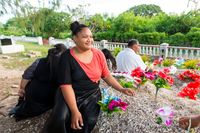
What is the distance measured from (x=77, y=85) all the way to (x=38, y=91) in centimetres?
114

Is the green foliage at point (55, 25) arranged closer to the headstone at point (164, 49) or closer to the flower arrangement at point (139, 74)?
the headstone at point (164, 49)

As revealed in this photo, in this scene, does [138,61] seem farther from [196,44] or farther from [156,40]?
[156,40]

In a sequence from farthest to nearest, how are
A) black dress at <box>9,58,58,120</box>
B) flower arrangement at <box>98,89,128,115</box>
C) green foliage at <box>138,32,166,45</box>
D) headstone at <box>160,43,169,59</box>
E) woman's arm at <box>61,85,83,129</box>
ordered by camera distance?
green foliage at <box>138,32,166,45</box> < headstone at <box>160,43,169,59</box> < black dress at <box>9,58,58,120</box> < flower arrangement at <box>98,89,128,115</box> < woman's arm at <box>61,85,83,129</box>

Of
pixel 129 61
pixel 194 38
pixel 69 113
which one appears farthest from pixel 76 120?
pixel 194 38

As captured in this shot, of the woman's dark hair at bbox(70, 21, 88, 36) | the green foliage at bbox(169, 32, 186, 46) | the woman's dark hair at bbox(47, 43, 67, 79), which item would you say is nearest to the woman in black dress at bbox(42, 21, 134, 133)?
the woman's dark hair at bbox(70, 21, 88, 36)

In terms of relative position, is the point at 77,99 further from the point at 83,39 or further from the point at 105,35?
the point at 105,35

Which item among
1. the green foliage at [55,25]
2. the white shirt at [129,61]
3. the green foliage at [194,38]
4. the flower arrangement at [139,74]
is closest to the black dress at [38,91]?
the flower arrangement at [139,74]

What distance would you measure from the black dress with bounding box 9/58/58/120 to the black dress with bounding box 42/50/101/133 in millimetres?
759

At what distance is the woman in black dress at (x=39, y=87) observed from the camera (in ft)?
9.14

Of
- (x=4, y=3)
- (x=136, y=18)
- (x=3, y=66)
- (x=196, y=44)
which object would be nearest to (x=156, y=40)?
(x=196, y=44)

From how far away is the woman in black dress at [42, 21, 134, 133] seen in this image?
2047 mm

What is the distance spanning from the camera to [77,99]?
2.20 m

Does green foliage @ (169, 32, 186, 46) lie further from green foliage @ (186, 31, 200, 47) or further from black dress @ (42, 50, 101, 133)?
black dress @ (42, 50, 101, 133)

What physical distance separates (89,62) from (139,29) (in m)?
13.3
